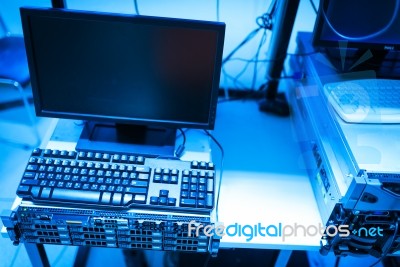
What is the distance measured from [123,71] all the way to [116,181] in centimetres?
27

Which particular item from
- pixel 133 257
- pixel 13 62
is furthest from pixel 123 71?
pixel 13 62

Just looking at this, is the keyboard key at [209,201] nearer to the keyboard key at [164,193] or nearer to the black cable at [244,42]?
the keyboard key at [164,193]

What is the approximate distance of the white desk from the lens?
0.88 metres

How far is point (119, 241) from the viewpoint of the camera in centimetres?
84

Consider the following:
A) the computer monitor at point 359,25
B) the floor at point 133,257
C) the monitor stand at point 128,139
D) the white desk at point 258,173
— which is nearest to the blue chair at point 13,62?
the floor at point 133,257

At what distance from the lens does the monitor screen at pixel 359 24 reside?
0.88 m

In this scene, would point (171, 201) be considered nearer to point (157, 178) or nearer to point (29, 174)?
point (157, 178)

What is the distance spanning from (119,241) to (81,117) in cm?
34

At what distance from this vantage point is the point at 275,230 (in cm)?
87

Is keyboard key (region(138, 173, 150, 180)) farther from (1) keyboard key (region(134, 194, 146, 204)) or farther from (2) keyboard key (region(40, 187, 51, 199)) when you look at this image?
(2) keyboard key (region(40, 187, 51, 199))

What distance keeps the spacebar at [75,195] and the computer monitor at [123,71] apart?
17cm

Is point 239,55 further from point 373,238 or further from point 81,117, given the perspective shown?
point 373,238

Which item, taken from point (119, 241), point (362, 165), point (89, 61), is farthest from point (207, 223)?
point (89, 61)

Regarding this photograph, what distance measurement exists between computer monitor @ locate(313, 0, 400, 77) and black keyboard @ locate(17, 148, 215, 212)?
470 mm
